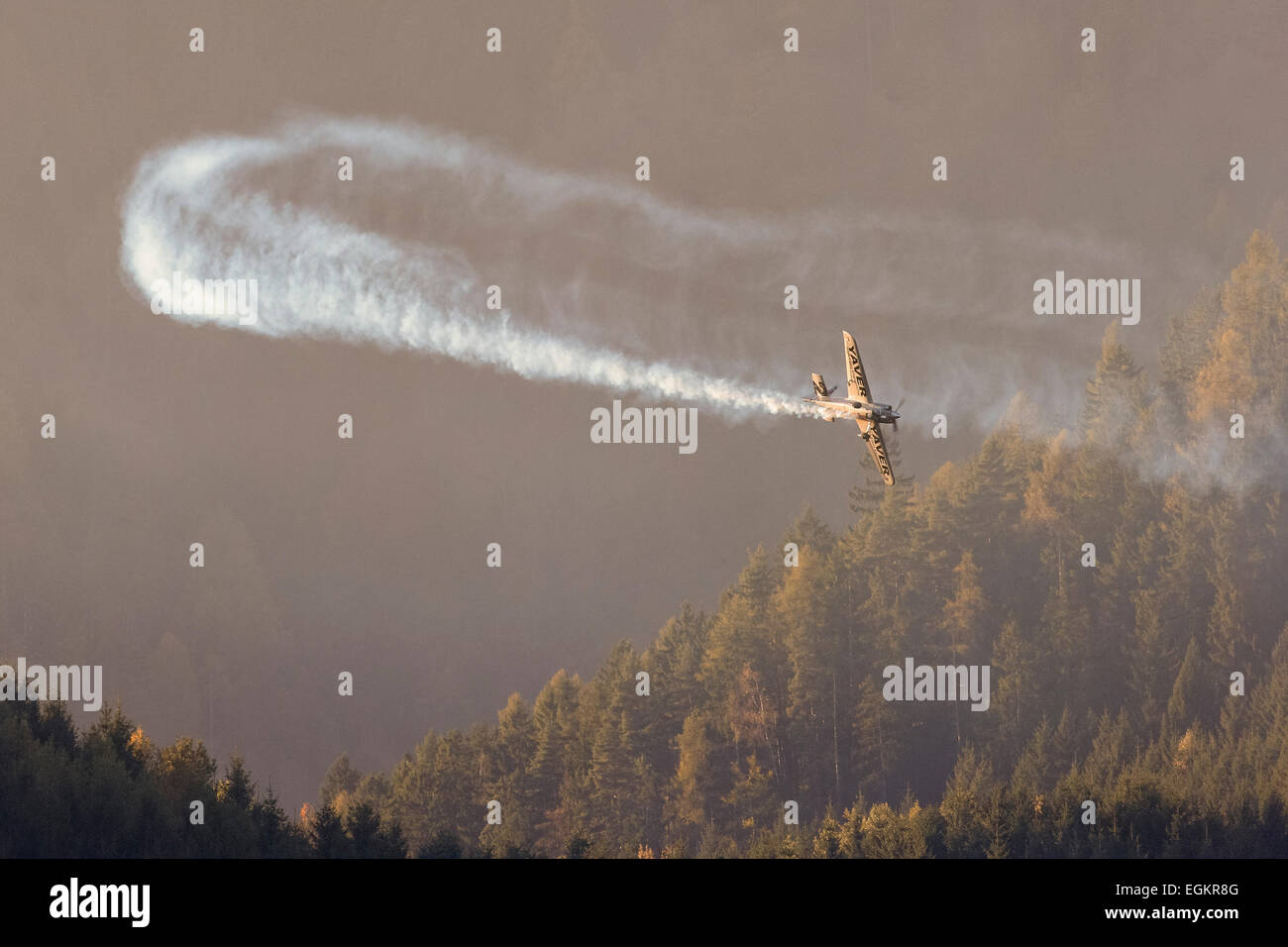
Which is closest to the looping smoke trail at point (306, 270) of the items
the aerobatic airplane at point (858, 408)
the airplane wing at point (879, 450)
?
the airplane wing at point (879, 450)

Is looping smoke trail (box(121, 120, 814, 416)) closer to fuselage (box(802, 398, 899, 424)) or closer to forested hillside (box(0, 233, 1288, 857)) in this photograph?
fuselage (box(802, 398, 899, 424))

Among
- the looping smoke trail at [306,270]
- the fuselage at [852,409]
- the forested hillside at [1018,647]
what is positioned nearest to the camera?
the fuselage at [852,409]

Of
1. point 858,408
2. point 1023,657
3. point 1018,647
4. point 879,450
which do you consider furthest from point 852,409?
point 1023,657

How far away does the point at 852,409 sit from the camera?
9212cm

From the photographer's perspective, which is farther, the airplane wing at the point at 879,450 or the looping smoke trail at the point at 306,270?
the looping smoke trail at the point at 306,270

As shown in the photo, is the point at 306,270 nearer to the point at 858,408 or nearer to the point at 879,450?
the point at 879,450

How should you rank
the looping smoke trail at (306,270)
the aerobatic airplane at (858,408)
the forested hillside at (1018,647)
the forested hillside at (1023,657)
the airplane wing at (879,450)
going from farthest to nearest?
the forested hillside at (1018,647)
the forested hillside at (1023,657)
the looping smoke trail at (306,270)
the airplane wing at (879,450)
the aerobatic airplane at (858,408)

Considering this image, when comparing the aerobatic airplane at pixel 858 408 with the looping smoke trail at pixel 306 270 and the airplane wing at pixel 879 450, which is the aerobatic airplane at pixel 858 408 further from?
the looping smoke trail at pixel 306 270

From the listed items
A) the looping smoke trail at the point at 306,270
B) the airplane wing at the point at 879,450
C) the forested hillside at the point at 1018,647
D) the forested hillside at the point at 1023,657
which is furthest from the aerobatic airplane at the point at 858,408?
the forested hillside at the point at 1018,647

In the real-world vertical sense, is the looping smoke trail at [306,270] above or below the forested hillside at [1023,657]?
A: above

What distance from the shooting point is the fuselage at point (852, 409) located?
89.7 meters
